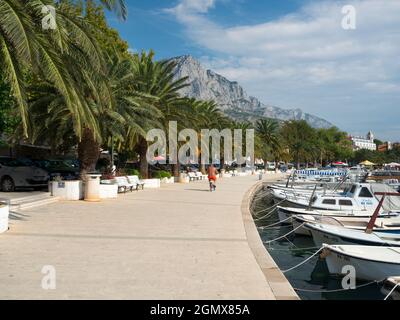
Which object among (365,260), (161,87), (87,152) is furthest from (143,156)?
(365,260)

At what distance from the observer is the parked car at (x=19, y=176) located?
70.5 feet

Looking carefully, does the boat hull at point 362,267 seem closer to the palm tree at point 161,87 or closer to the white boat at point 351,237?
the white boat at point 351,237

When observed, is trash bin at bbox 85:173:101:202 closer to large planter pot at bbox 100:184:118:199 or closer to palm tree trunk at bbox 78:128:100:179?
large planter pot at bbox 100:184:118:199

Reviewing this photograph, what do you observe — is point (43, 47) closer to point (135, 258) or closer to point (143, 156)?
point (135, 258)

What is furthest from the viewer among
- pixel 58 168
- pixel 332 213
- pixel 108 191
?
pixel 58 168

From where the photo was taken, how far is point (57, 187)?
1939 centimetres

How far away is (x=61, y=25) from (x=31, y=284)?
718 cm

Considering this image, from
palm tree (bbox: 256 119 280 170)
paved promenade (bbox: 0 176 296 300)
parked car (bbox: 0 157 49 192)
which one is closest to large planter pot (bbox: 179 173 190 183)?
parked car (bbox: 0 157 49 192)

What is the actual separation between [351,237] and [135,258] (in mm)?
6471

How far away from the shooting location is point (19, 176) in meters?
21.5

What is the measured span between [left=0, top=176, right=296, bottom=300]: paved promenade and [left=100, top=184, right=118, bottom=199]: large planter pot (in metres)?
5.39

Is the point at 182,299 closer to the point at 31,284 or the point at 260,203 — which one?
the point at 31,284

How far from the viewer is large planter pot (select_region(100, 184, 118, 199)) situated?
2082 cm

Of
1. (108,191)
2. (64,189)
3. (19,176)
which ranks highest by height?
(19,176)
